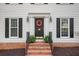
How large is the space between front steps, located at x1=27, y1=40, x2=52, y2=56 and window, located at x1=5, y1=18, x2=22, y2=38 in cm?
143

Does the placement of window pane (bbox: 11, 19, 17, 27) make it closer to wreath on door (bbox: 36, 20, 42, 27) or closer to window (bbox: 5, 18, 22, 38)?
window (bbox: 5, 18, 22, 38)

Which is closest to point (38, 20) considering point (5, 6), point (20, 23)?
point (20, 23)

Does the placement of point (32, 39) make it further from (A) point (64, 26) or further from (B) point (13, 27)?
(A) point (64, 26)

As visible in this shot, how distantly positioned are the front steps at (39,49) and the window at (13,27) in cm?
143

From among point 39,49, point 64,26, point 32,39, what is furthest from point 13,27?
point 64,26

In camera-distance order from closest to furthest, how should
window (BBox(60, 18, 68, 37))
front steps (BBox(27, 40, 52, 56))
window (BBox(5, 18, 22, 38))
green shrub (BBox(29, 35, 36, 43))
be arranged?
front steps (BBox(27, 40, 52, 56)), green shrub (BBox(29, 35, 36, 43)), window (BBox(5, 18, 22, 38)), window (BBox(60, 18, 68, 37))

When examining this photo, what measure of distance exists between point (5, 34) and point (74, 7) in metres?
3.81

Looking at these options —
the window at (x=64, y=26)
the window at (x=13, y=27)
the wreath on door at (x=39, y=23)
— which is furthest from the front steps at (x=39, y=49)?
the window at (x=64, y=26)

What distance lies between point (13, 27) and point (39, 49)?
2291 millimetres

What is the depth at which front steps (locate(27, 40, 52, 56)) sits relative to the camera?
896 centimetres

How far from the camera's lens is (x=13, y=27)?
10.9 m

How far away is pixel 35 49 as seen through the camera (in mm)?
9367

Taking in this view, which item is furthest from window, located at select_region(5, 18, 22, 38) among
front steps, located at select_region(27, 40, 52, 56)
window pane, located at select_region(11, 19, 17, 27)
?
front steps, located at select_region(27, 40, 52, 56)

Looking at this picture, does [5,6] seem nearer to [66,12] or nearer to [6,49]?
[6,49]
